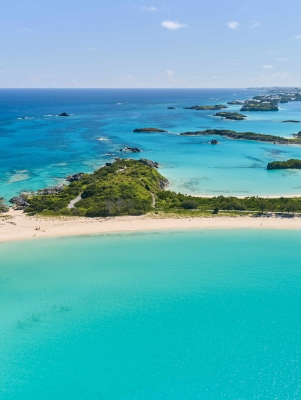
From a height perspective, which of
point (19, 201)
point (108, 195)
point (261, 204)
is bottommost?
point (19, 201)

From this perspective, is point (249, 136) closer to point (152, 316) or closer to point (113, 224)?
point (113, 224)

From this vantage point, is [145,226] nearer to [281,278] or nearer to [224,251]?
[224,251]

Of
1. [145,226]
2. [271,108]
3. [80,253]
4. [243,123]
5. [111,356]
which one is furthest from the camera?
[271,108]

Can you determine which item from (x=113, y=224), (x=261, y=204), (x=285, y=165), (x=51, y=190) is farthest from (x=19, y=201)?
(x=285, y=165)

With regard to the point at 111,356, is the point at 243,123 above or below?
above

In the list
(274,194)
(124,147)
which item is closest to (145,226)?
(274,194)

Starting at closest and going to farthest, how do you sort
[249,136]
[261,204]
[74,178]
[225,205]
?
[261,204]
[225,205]
[74,178]
[249,136]
